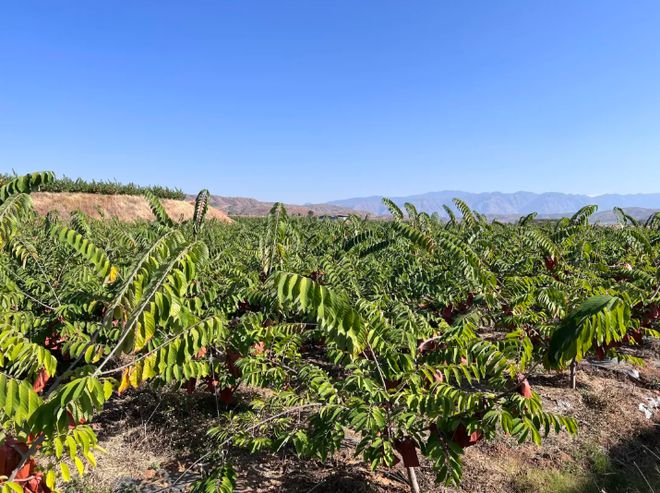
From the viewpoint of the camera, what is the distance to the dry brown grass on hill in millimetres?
32375

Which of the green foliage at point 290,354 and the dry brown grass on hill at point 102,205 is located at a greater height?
the dry brown grass on hill at point 102,205

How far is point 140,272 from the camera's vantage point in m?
3.06

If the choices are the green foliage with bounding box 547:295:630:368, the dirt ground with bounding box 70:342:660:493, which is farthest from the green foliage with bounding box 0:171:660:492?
the dirt ground with bounding box 70:342:660:493

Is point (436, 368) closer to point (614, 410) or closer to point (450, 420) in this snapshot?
point (450, 420)

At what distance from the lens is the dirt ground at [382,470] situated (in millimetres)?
4238

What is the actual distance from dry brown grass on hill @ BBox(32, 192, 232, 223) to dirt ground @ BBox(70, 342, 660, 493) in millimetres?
28638

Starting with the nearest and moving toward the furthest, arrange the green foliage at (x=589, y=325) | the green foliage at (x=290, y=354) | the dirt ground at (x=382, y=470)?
1. the green foliage at (x=589, y=325)
2. the green foliage at (x=290, y=354)
3. the dirt ground at (x=382, y=470)

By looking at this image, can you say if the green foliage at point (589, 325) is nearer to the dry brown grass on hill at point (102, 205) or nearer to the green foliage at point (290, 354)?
the green foliage at point (290, 354)

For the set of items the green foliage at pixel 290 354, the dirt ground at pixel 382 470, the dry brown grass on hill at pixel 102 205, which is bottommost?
the dirt ground at pixel 382 470

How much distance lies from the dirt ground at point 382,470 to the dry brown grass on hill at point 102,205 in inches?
1127

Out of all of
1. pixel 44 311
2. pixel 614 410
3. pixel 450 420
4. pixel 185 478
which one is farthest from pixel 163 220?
pixel 614 410

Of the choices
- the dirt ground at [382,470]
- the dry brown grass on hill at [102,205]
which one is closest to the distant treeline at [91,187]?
the dry brown grass on hill at [102,205]

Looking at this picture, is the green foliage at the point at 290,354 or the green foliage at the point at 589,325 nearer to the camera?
the green foliage at the point at 589,325

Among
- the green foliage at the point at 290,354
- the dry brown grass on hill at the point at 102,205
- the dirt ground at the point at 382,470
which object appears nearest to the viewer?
the green foliage at the point at 290,354
